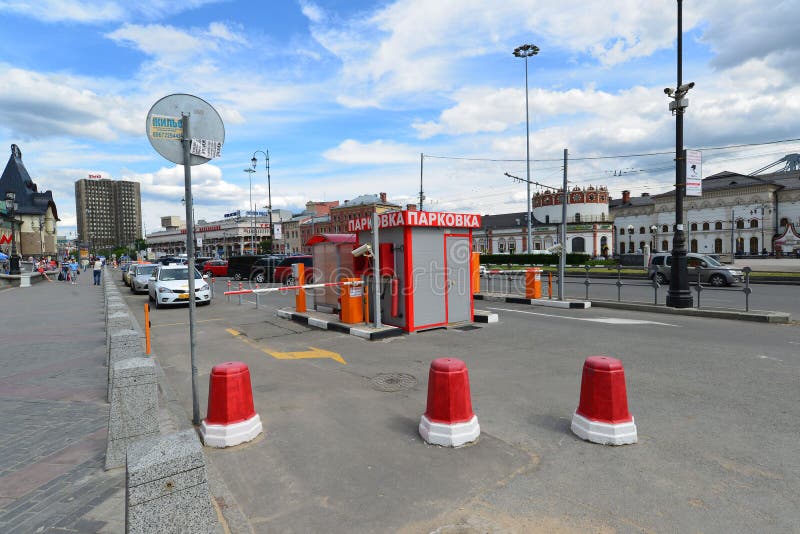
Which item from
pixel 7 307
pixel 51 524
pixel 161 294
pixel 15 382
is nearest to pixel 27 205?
pixel 7 307

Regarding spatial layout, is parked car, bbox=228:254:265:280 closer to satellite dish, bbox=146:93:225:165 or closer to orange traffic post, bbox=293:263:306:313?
orange traffic post, bbox=293:263:306:313

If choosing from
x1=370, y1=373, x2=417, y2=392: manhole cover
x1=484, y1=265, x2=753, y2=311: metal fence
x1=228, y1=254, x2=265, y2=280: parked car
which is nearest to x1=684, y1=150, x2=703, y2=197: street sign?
x1=484, y1=265, x2=753, y2=311: metal fence

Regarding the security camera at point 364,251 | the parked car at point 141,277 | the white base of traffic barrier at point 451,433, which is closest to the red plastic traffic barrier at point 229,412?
the white base of traffic barrier at point 451,433

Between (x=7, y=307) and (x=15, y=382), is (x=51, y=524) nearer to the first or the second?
(x=15, y=382)

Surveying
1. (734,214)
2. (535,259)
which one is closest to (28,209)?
(535,259)

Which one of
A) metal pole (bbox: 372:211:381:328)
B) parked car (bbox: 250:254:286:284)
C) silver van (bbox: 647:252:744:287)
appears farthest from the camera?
parked car (bbox: 250:254:286:284)

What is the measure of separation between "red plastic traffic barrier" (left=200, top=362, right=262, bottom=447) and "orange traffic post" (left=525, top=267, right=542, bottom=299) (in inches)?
524

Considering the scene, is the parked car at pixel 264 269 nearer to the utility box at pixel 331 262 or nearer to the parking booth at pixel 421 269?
the utility box at pixel 331 262

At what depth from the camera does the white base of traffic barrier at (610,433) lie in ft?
14.3

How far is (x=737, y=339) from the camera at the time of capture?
30.2ft

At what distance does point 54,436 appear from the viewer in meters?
4.94

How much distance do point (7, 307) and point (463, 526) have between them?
73.7ft

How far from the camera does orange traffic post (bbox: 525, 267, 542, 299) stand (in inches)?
642

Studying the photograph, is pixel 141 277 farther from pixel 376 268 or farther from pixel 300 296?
pixel 376 268
